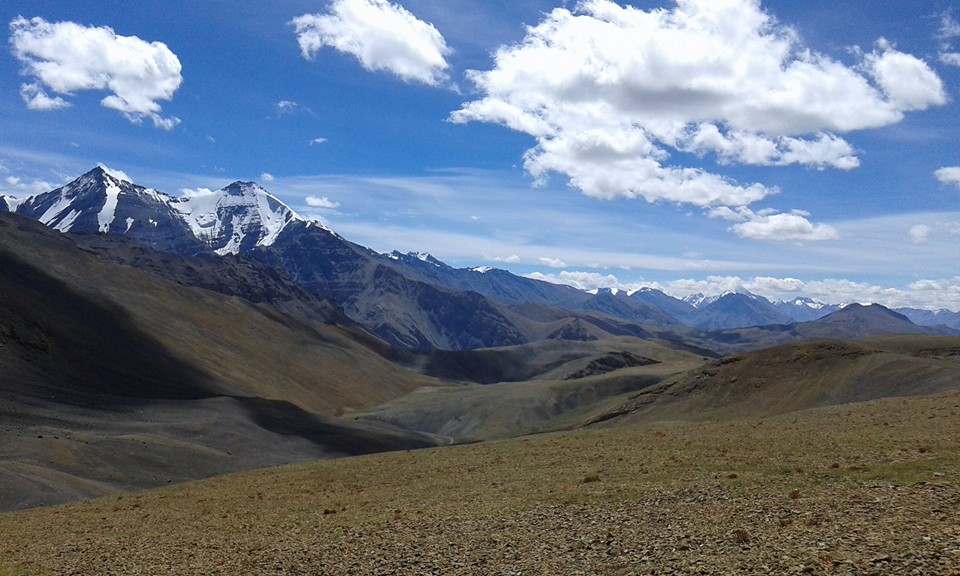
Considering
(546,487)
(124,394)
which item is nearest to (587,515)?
(546,487)

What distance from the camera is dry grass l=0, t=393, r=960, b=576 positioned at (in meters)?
17.0

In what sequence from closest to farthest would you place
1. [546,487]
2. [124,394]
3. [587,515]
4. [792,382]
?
[587,515] → [546,487] → [792,382] → [124,394]

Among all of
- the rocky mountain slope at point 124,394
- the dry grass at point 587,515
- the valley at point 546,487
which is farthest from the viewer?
the rocky mountain slope at point 124,394

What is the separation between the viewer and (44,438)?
71250mm

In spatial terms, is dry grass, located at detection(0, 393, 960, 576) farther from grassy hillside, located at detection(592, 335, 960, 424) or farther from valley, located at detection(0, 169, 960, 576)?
grassy hillside, located at detection(592, 335, 960, 424)

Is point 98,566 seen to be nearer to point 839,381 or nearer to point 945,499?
point 945,499

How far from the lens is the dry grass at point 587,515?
668 inches

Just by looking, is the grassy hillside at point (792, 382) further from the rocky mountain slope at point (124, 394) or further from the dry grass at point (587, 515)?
the rocky mountain slope at point (124, 394)

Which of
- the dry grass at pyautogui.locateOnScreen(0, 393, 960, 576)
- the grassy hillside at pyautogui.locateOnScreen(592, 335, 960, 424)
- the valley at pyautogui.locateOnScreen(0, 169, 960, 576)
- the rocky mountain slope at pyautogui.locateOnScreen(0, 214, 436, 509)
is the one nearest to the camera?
the dry grass at pyautogui.locateOnScreen(0, 393, 960, 576)

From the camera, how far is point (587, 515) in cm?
2358

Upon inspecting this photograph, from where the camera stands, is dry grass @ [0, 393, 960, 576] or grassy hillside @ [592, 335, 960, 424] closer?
dry grass @ [0, 393, 960, 576]

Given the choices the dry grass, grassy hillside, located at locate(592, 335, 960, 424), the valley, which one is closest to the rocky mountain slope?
the valley

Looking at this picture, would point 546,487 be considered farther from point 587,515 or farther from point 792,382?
point 792,382

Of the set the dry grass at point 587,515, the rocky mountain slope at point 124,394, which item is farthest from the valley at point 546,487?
the rocky mountain slope at point 124,394
